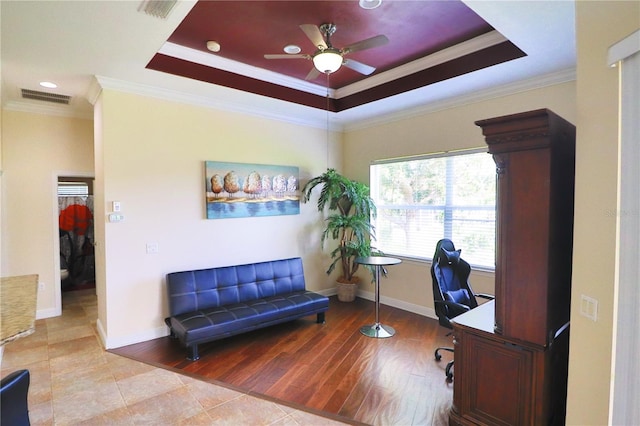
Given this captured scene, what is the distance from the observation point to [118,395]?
8.41 feet

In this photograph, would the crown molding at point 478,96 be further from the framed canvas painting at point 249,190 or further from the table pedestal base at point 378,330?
the table pedestal base at point 378,330

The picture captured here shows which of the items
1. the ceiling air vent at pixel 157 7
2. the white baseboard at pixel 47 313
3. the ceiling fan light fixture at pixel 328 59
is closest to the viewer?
the ceiling air vent at pixel 157 7

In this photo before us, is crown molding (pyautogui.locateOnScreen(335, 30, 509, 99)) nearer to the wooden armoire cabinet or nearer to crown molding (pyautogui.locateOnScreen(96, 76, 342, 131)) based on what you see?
crown molding (pyautogui.locateOnScreen(96, 76, 342, 131))

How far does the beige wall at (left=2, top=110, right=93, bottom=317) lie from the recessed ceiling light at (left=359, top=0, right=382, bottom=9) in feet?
14.3

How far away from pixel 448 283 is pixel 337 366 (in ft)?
4.62

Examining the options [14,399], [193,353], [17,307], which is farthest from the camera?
[193,353]

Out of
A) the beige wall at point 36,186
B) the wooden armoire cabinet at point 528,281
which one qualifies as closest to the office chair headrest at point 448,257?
the wooden armoire cabinet at point 528,281

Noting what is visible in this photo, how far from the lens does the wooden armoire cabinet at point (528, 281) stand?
1.86 metres

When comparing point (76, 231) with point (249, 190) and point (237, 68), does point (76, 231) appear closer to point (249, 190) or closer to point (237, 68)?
point (249, 190)

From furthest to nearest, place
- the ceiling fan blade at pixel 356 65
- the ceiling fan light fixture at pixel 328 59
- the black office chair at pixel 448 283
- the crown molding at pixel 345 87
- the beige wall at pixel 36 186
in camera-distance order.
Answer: the beige wall at pixel 36 186 → the crown molding at pixel 345 87 → the black office chair at pixel 448 283 → the ceiling fan blade at pixel 356 65 → the ceiling fan light fixture at pixel 328 59

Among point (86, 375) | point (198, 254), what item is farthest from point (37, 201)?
point (86, 375)

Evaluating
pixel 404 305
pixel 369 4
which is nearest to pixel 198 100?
pixel 369 4

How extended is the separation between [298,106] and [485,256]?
3124mm

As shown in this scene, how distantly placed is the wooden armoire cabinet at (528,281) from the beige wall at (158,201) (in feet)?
10.4
